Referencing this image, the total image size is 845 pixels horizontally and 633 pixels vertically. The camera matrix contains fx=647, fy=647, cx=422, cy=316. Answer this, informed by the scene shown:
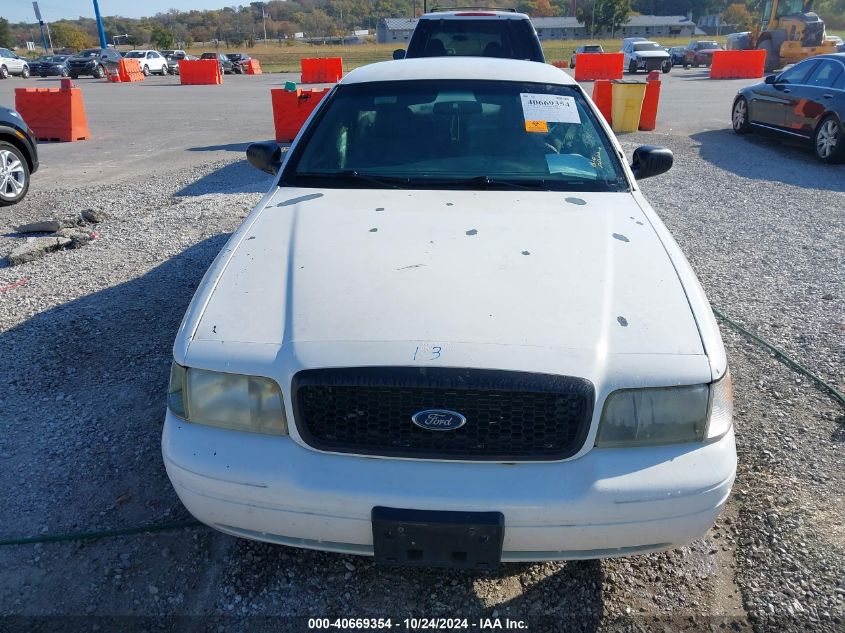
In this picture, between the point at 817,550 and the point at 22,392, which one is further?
the point at 22,392

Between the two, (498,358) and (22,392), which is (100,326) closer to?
(22,392)

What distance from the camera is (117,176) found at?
31.0 feet

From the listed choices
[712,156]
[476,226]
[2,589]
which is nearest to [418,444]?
[476,226]

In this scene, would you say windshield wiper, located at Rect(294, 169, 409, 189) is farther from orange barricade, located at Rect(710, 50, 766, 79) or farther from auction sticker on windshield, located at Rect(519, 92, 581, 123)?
orange barricade, located at Rect(710, 50, 766, 79)

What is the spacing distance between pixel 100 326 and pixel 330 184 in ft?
7.26

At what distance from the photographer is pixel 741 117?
1194 centimetres

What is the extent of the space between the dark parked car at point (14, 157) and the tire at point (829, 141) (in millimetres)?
10797

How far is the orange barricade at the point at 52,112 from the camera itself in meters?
12.3

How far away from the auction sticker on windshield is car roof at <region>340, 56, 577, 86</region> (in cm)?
18

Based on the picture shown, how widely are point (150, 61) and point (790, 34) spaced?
32727 mm

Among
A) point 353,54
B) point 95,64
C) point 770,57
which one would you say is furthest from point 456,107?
point 353,54

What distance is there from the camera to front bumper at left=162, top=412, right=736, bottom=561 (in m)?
1.94

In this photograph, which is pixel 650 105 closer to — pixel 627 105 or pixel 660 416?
pixel 627 105

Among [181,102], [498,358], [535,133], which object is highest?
[535,133]
